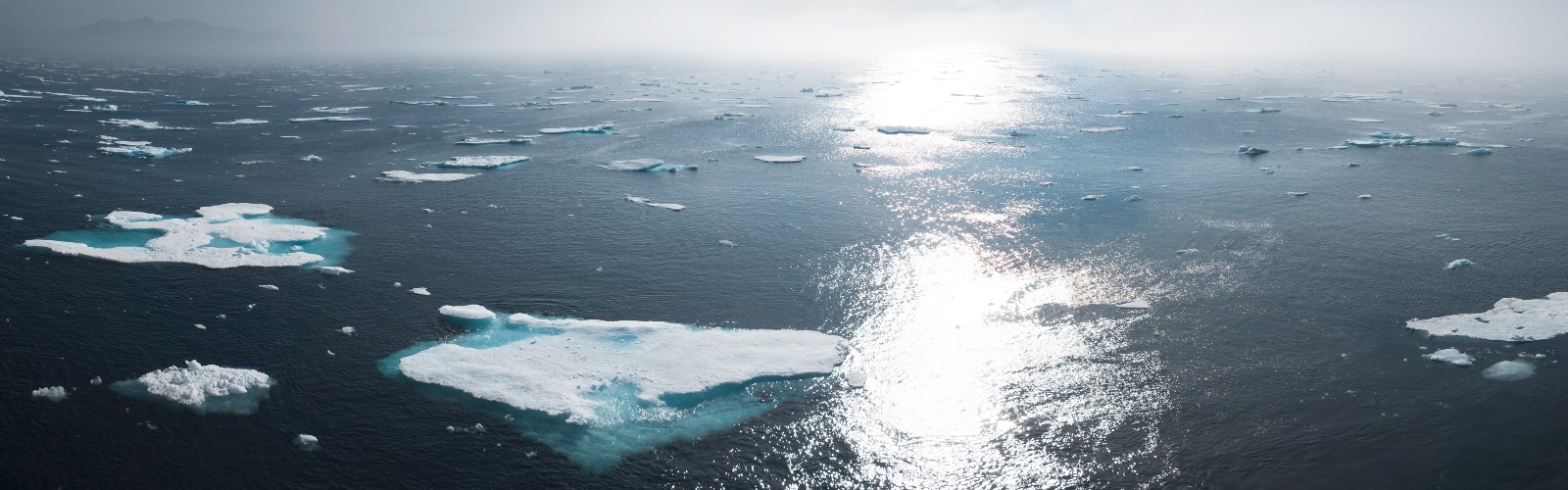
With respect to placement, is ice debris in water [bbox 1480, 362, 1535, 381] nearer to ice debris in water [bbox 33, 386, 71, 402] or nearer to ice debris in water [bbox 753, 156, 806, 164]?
ice debris in water [bbox 33, 386, 71, 402]

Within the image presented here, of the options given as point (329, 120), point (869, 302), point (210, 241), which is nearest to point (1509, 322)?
point (869, 302)

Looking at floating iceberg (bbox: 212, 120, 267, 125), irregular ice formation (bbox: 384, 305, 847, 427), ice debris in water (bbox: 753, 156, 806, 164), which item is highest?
floating iceberg (bbox: 212, 120, 267, 125)

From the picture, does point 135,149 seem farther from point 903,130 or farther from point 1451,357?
point 1451,357

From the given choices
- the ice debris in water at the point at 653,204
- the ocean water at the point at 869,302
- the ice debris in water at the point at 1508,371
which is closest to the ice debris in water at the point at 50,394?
the ocean water at the point at 869,302

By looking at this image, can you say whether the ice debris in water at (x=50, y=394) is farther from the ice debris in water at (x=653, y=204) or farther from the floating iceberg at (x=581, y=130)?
the floating iceberg at (x=581, y=130)

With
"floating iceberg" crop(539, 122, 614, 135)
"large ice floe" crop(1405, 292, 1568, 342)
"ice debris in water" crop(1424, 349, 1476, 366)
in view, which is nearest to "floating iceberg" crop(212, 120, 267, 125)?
"floating iceberg" crop(539, 122, 614, 135)
